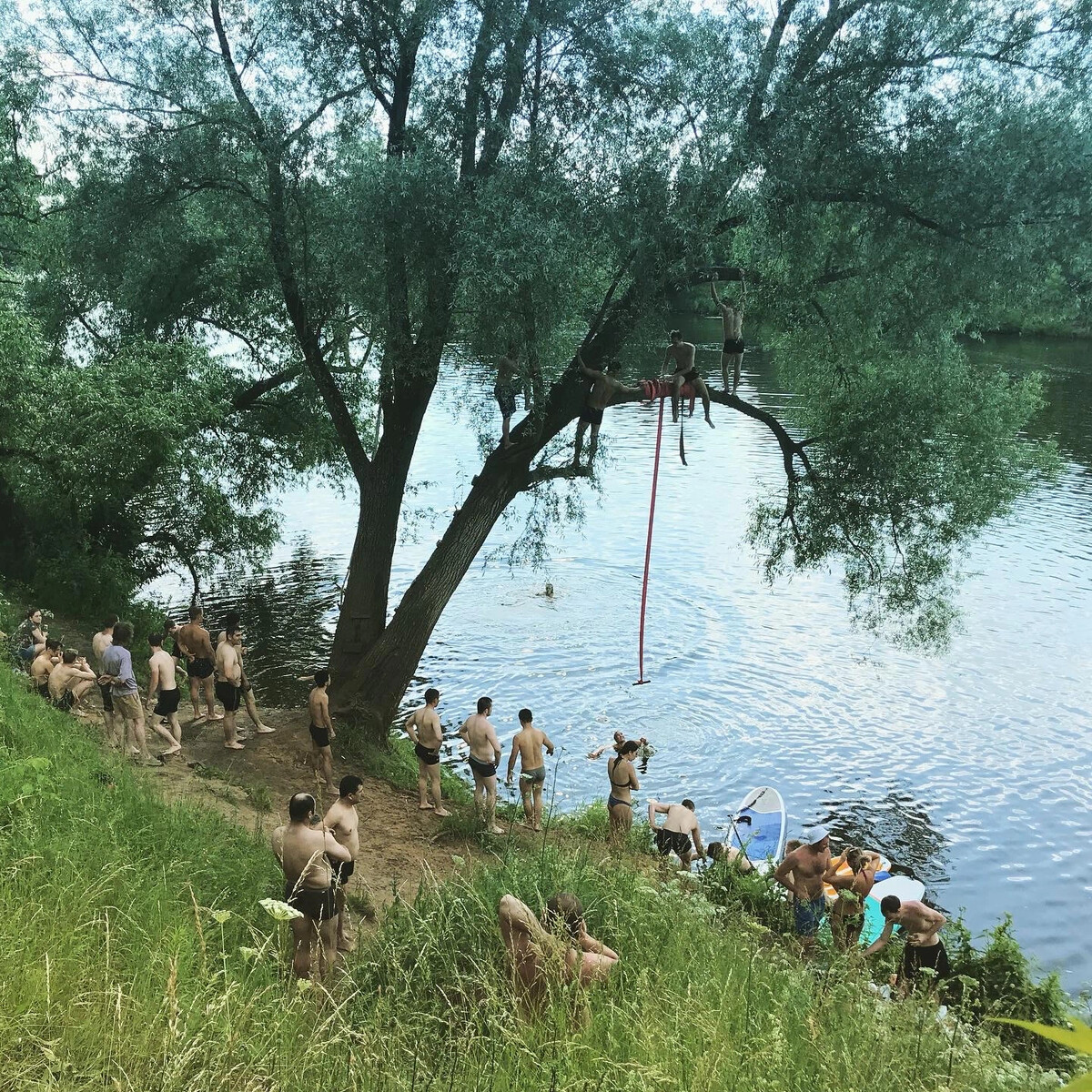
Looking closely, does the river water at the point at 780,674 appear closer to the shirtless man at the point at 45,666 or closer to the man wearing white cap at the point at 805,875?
Answer: the man wearing white cap at the point at 805,875

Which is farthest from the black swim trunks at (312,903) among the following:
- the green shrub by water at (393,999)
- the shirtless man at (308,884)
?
the green shrub by water at (393,999)

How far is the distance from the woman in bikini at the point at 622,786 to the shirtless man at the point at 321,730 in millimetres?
3688

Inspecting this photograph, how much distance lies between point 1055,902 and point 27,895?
1439cm

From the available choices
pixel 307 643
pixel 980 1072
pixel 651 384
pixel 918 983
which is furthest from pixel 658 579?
pixel 980 1072

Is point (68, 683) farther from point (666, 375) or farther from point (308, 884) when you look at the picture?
point (666, 375)

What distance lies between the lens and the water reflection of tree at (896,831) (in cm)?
1531

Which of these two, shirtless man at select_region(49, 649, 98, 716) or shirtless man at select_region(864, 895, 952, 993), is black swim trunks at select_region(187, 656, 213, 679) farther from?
shirtless man at select_region(864, 895, 952, 993)

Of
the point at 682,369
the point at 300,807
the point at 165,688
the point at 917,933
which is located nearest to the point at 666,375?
the point at 682,369

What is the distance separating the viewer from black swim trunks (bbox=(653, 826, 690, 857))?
42.9 ft

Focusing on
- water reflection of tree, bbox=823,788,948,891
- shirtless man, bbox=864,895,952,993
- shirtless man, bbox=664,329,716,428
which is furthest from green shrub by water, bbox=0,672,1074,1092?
water reflection of tree, bbox=823,788,948,891

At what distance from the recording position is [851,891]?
10.3 metres

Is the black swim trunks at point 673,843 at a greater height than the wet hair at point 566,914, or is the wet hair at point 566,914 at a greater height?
the wet hair at point 566,914

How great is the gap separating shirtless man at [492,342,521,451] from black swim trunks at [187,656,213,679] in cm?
525

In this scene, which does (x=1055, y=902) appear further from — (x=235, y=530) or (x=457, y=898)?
(x=235, y=530)
